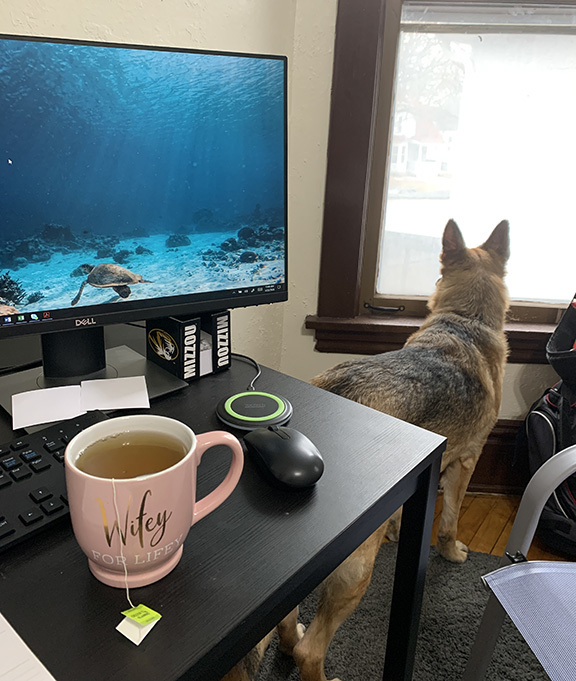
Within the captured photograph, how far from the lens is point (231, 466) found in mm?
539

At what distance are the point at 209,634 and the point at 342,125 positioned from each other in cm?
144

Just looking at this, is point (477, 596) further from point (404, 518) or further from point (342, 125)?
point (342, 125)

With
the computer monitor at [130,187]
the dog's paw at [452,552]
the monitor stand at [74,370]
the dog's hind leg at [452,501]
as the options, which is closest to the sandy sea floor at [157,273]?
the computer monitor at [130,187]

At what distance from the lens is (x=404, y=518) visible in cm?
87

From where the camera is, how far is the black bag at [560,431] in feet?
5.02

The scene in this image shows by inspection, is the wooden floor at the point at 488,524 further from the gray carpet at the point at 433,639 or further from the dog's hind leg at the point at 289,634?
the dog's hind leg at the point at 289,634

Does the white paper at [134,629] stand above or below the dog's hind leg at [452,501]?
above

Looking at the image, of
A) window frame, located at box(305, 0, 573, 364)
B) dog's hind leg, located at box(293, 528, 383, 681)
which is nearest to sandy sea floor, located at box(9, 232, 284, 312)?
dog's hind leg, located at box(293, 528, 383, 681)

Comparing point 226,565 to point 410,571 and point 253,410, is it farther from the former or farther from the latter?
point 410,571

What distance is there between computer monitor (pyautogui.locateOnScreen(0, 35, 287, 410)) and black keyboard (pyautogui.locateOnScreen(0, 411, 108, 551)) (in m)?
0.16

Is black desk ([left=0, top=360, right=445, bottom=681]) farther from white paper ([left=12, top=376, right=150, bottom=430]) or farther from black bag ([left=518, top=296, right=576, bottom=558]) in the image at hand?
black bag ([left=518, top=296, right=576, bottom=558])

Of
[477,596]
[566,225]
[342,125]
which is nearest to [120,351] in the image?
[342,125]

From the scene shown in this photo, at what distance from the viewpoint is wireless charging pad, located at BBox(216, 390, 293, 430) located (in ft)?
2.56

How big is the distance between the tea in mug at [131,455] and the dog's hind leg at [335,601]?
606 mm
